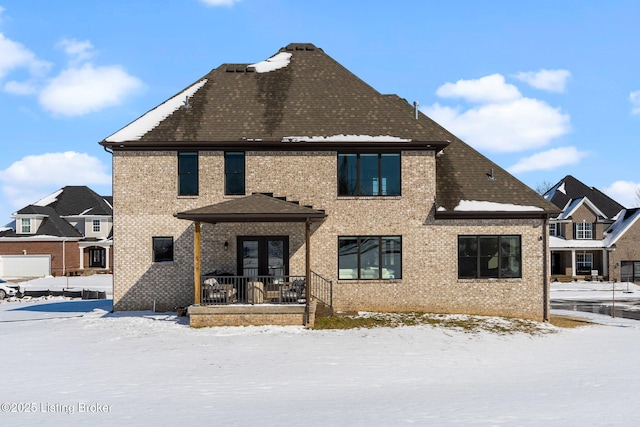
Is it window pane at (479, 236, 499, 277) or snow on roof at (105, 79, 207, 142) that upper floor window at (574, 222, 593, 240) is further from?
snow on roof at (105, 79, 207, 142)

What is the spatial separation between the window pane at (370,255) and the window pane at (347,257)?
260 mm

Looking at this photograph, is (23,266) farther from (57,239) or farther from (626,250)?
(626,250)

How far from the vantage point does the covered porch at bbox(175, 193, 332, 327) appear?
660 inches

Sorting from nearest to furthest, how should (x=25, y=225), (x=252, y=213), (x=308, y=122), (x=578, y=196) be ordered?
(x=252, y=213), (x=308, y=122), (x=25, y=225), (x=578, y=196)

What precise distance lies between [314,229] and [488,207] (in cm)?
652

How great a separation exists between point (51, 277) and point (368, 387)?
4283 centimetres

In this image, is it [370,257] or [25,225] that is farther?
[25,225]

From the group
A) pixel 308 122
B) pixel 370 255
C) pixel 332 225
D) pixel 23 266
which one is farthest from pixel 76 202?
pixel 370 255

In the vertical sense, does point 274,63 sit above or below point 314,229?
above

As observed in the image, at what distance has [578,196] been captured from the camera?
51.3m

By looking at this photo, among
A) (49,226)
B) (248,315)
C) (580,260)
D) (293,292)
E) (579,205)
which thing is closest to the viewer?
(248,315)

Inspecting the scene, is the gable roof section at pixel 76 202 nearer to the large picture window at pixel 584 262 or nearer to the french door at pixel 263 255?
the french door at pixel 263 255

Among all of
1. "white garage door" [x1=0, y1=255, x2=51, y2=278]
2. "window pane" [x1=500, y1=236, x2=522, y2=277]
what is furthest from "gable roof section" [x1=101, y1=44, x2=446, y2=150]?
"white garage door" [x1=0, y1=255, x2=51, y2=278]

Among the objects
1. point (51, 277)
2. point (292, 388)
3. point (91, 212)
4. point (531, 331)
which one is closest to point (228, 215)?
point (292, 388)
